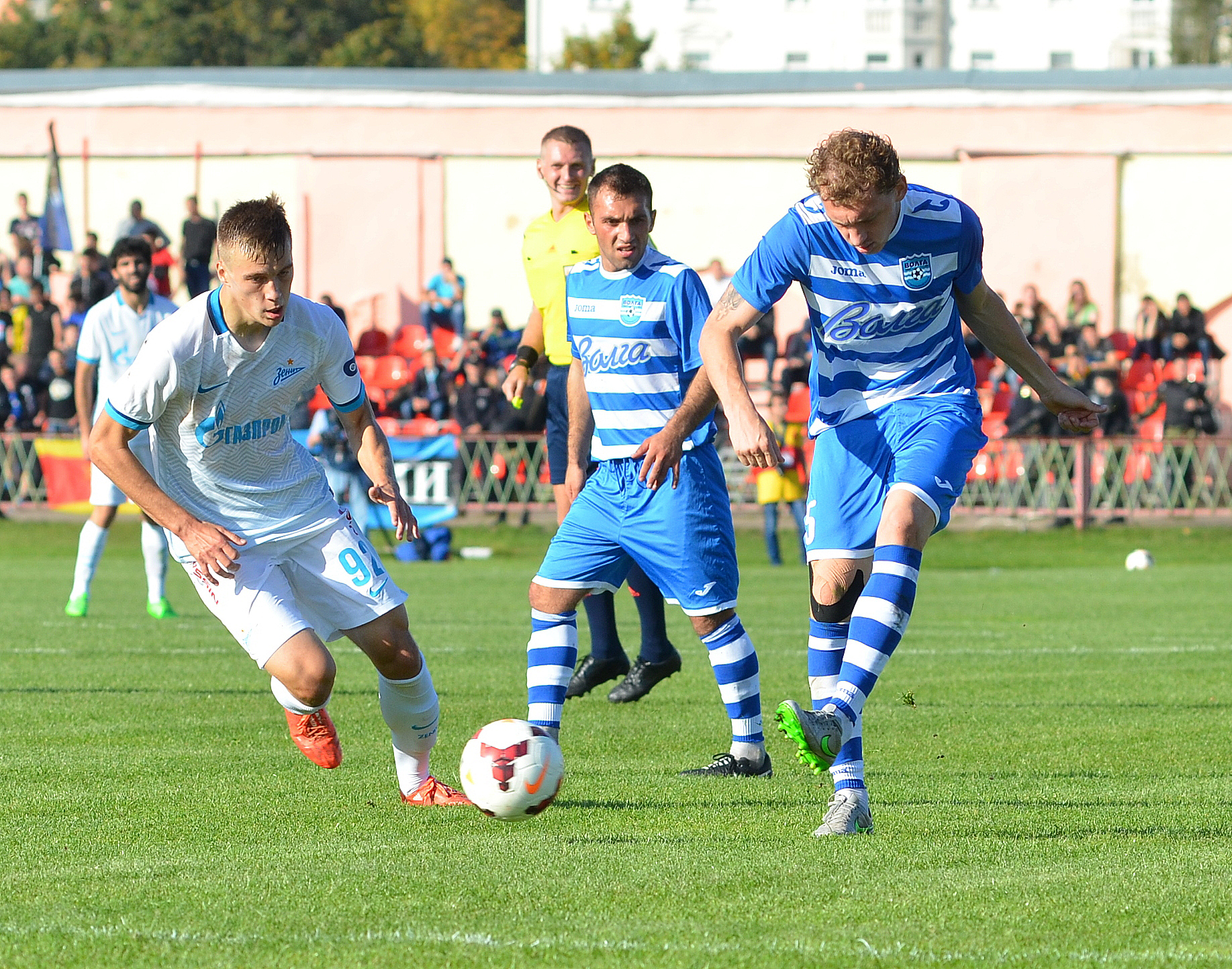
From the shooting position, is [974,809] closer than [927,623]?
Yes

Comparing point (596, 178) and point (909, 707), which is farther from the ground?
point (596, 178)

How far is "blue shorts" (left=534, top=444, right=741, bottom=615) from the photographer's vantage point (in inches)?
259

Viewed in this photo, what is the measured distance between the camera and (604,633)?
8.86m

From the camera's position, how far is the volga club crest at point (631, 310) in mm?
6906

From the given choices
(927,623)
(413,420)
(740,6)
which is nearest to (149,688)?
(927,623)

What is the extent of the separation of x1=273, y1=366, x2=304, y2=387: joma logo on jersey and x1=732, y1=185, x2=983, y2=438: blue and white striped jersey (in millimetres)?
1517

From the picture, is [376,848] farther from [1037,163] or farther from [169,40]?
[169,40]

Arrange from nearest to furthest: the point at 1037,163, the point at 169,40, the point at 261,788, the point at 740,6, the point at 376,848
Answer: the point at 376,848 < the point at 261,788 < the point at 1037,163 < the point at 169,40 < the point at 740,6

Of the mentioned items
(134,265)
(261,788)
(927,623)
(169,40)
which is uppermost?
(169,40)

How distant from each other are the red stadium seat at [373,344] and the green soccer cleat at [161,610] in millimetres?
14069

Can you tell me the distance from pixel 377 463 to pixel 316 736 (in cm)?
95

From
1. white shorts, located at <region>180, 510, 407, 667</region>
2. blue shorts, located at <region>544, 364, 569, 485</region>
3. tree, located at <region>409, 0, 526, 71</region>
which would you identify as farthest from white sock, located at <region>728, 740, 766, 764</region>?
tree, located at <region>409, 0, 526, 71</region>

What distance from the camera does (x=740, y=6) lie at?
84750 mm

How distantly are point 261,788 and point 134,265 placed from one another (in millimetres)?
5877
